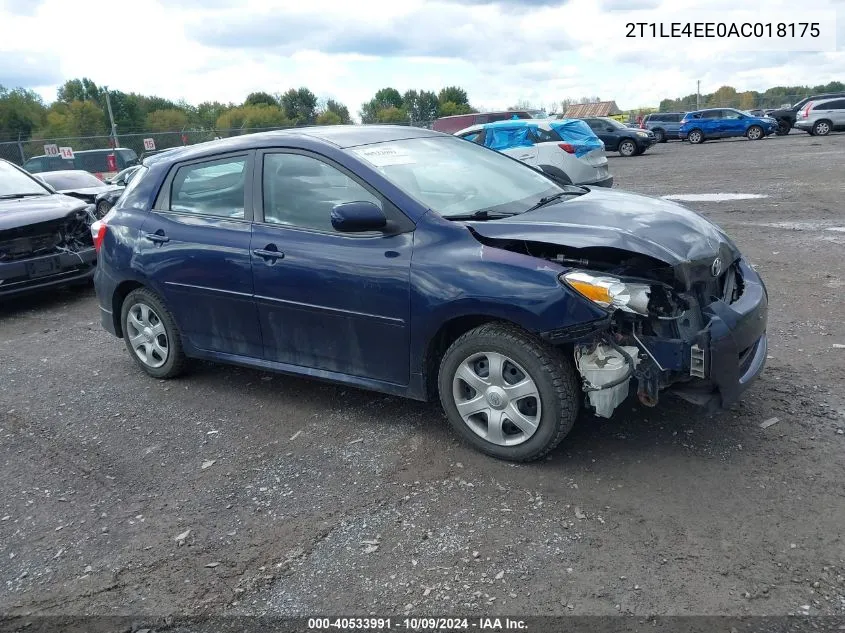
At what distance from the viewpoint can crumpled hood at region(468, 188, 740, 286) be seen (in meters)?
3.64

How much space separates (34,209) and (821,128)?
31.9 m

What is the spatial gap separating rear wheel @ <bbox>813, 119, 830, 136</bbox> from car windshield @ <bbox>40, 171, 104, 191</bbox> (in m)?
28.8

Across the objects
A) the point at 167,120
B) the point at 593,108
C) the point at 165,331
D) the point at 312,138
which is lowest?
the point at 165,331

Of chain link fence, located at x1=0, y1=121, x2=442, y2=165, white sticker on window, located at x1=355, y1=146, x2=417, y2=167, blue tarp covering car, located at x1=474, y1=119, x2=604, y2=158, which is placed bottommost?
white sticker on window, located at x1=355, y1=146, x2=417, y2=167

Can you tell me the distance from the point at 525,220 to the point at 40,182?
25.4 ft

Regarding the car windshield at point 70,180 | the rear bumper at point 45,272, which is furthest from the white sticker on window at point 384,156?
the car windshield at point 70,180

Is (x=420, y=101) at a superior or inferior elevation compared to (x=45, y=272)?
superior

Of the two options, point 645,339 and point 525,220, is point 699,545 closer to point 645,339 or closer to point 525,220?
point 645,339

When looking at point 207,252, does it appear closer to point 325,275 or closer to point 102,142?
point 325,275

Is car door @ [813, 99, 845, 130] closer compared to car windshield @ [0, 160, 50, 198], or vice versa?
car windshield @ [0, 160, 50, 198]

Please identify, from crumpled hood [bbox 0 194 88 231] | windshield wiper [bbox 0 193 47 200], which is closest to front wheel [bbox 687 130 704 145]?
crumpled hood [bbox 0 194 88 231]

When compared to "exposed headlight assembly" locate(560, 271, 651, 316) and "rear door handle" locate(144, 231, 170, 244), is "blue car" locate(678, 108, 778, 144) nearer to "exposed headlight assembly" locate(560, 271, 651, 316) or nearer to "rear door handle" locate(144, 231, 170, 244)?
"rear door handle" locate(144, 231, 170, 244)

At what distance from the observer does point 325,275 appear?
13.8ft

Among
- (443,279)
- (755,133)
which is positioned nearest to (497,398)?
(443,279)
